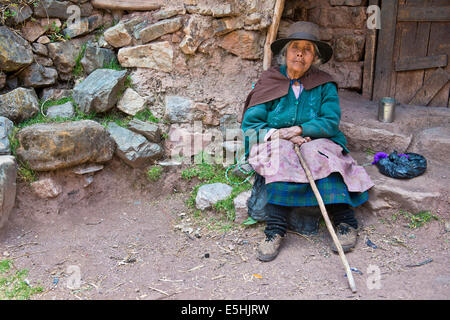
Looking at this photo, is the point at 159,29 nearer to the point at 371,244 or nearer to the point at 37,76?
the point at 37,76

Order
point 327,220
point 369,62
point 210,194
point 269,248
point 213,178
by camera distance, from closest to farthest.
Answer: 1. point 327,220
2. point 269,248
3. point 210,194
4. point 213,178
5. point 369,62

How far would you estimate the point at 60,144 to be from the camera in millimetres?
3330

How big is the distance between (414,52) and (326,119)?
5.68ft

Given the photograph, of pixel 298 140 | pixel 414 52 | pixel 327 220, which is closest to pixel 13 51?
pixel 298 140

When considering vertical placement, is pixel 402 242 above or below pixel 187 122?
below

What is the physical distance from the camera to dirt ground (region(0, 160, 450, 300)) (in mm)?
2609

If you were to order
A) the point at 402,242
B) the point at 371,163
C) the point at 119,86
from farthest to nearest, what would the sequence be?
the point at 119,86
the point at 371,163
the point at 402,242

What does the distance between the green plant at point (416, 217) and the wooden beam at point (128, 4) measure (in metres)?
2.77

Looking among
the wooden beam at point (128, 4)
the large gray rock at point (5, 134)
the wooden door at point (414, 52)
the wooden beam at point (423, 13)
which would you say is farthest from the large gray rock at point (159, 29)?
the wooden beam at point (423, 13)

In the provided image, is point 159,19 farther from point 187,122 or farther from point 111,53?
point 187,122

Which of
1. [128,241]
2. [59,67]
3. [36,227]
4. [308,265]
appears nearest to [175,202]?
[128,241]

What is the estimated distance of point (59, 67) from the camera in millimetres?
3939

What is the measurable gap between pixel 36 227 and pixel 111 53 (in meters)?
1.73

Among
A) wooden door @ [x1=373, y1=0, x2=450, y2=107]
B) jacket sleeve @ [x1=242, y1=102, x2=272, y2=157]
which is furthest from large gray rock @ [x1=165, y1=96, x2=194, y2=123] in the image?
wooden door @ [x1=373, y1=0, x2=450, y2=107]
